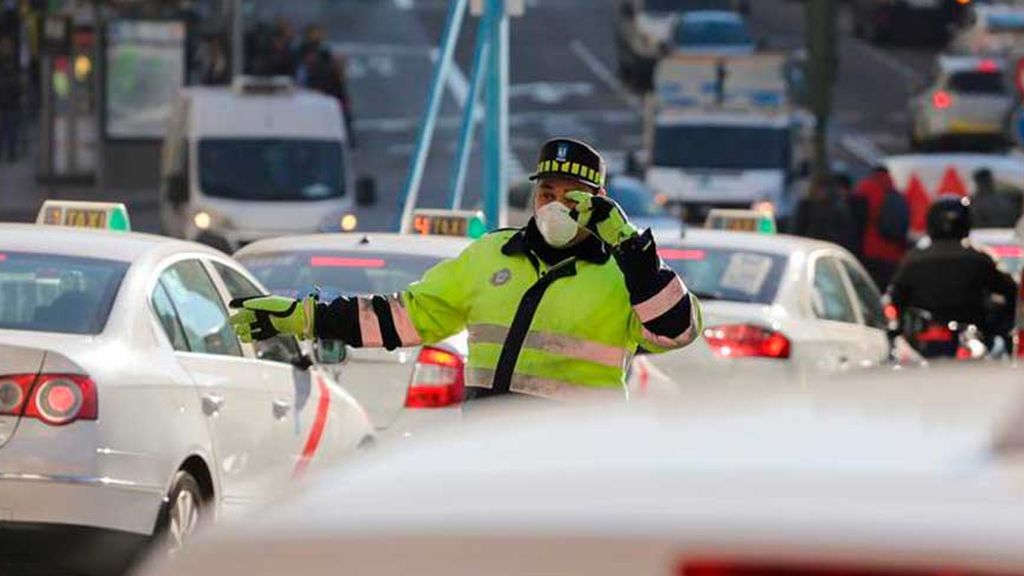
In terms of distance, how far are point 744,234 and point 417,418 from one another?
12.6ft

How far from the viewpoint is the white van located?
2625 centimetres

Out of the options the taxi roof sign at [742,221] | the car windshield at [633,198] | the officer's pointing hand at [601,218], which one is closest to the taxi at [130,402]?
the officer's pointing hand at [601,218]

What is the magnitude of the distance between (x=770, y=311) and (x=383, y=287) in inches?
99.2

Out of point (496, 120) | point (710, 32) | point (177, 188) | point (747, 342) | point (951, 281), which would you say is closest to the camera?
point (747, 342)

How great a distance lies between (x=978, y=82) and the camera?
154 feet

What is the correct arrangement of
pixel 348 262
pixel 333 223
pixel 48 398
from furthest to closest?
pixel 333 223, pixel 348 262, pixel 48 398

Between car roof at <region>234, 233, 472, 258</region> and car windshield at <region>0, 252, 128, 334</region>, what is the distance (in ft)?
9.40

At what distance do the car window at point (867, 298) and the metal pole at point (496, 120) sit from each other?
15.5 ft

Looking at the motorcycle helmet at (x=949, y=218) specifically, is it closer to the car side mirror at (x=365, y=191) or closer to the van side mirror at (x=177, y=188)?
the car side mirror at (x=365, y=191)

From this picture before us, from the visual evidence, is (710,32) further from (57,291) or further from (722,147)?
(57,291)

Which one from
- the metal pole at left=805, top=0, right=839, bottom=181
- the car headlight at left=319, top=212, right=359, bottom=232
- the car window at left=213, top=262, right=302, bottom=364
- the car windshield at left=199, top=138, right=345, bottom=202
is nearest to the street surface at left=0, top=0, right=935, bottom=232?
the metal pole at left=805, top=0, right=839, bottom=181

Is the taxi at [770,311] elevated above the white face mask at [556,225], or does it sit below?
below

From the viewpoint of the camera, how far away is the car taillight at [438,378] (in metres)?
10.7

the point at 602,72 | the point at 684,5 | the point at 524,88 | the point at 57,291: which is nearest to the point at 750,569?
the point at 57,291
